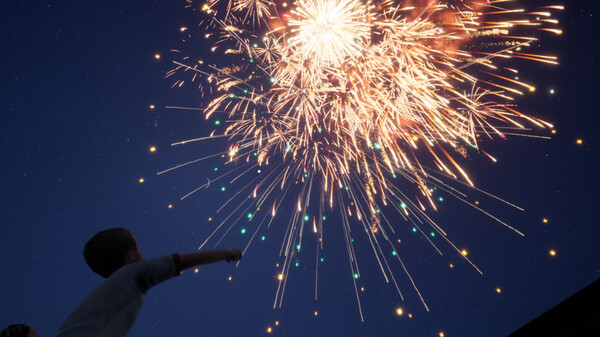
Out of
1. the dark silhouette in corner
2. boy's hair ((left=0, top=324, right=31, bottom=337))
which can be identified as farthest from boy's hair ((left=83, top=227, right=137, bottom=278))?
the dark silhouette in corner

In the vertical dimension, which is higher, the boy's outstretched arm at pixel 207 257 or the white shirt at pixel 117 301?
the boy's outstretched arm at pixel 207 257

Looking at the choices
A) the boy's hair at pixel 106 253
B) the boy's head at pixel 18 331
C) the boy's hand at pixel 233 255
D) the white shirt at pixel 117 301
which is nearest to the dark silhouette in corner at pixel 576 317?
the boy's hand at pixel 233 255

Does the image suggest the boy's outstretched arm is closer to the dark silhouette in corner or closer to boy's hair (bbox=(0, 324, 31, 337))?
boy's hair (bbox=(0, 324, 31, 337))

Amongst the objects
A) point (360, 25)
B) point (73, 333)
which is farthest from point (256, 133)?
point (73, 333)

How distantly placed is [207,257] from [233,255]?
0.16m

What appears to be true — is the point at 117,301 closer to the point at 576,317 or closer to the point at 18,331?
the point at 18,331

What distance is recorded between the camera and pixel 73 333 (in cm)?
128

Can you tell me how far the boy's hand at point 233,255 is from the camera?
172 centimetres

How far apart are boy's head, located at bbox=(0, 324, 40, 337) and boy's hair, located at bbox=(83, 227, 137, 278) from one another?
0.42 metres

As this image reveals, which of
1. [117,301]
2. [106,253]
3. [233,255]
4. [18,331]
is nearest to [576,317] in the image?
[233,255]

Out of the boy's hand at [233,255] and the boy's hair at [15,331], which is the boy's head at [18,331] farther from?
the boy's hand at [233,255]

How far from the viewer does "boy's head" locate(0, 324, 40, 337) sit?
1604 mm

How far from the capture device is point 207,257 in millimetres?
1634

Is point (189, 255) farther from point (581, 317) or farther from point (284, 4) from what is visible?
point (284, 4)
